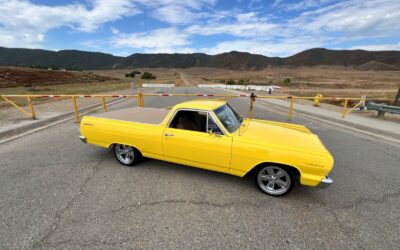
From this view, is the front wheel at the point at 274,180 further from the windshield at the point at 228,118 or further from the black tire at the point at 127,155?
the black tire at the point at 127,155

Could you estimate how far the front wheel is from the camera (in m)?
3.12

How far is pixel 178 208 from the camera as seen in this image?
Answer: 9.58ft

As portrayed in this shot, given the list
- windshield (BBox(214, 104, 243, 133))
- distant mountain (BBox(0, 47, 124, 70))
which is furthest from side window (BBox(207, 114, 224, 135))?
distant mountain (BBox(0, 47, 124, 70))

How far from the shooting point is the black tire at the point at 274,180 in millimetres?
3109

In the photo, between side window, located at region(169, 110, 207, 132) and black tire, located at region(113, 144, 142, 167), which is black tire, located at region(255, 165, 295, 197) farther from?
black tire, located at region(113, 144, 142, 167)

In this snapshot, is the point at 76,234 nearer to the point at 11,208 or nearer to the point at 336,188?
the point at 11,208

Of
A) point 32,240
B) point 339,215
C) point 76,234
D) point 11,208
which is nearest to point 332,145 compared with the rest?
point 339,215

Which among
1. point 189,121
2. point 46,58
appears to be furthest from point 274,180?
point 46,58

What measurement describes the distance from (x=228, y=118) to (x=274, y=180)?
1.34 meters

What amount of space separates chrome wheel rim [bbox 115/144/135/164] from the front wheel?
254 centimetres

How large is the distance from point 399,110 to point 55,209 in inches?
458

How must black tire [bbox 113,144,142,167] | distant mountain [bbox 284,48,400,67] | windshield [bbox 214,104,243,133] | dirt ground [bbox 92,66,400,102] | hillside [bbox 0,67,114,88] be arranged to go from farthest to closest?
distant mountain [bbox 284,48,400,67]
hillside [bbox 0,67,114,88]
dirt ground [bbox 92,66,400,102]
black tire [bbox 113,144,142,167]
windshield [bbox 214,104,243,133]

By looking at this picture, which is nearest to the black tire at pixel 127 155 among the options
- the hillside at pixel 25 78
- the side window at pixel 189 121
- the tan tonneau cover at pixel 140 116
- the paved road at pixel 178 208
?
the paved road at pixel 178 208

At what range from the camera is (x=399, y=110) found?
26.3 feet
